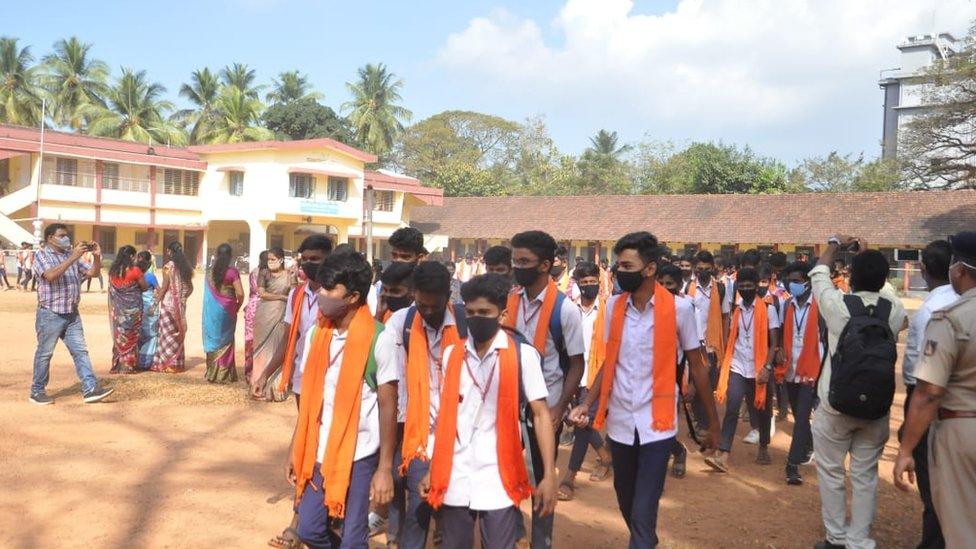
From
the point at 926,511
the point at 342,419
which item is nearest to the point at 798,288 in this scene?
the point at 926,511

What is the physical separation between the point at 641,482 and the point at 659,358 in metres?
0.62

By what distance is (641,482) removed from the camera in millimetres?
3713

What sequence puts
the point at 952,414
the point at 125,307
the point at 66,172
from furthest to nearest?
1. the point at 66,172
2. the point at 125,307
3. the point at 952,414

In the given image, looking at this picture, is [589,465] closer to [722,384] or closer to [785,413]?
[722,384]

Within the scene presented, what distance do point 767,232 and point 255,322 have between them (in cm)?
2809

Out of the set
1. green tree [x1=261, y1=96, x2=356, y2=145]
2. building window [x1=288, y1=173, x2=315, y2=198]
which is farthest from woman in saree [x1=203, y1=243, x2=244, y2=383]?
green tree [x1=261, y1=96, x2=356, y2=145]

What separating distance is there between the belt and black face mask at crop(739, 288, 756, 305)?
11.2 feet

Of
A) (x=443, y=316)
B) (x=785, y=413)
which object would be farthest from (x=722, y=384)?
(x=443, y=316)

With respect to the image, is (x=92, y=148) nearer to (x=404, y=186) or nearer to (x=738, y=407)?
(x=404, y=186)

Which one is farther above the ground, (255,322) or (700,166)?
(700,166)

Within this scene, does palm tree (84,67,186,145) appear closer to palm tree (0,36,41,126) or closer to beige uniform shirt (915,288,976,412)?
palm tree (0,36,41,126)

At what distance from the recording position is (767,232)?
32.2 meters

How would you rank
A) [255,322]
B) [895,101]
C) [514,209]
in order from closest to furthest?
[255,322] → [514,209] → [895,101]

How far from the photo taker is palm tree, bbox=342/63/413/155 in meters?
50.5
